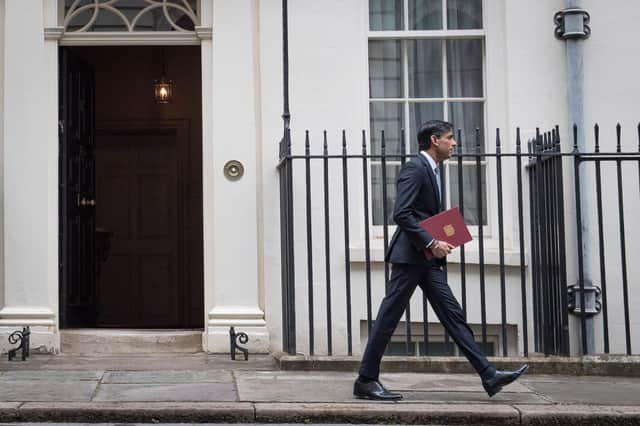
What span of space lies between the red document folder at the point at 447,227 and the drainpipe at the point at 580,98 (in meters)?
2.65

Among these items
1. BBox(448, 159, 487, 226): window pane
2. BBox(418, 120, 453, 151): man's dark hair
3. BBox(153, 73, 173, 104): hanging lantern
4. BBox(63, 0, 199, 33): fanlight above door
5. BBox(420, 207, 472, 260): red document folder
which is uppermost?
BBox(63, 0, 199, 33): fanlight above door

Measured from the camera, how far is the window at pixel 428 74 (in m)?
9.91

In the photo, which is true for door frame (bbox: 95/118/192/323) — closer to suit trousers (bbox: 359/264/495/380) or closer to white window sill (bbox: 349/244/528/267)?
white window sill (bbox: 349/244/528/267)

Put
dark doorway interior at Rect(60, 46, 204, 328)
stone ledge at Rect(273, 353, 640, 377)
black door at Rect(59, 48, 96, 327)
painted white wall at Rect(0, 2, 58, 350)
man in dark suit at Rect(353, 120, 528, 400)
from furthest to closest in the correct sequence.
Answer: dark doorway interior at Rect(60, 46, 204, 328) → black door at Rect(59, 48, 96, 327) → painted white wall at Rect(0, 2, 58, 350) → stone ledge at Rect(273, 353, 640, 377) → man in dark suit at Rect(353, 120, 528, 400)

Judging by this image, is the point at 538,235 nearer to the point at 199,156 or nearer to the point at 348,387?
the point at 348,387

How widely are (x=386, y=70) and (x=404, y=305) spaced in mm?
3316

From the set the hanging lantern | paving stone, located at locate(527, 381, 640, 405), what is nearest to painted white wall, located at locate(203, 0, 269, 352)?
paving stone, located at locate(527, 381, 640, 405)

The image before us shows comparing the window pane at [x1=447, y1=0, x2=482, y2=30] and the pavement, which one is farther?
the window pane at [x1=447, y1=0, x2=482, y2=30]

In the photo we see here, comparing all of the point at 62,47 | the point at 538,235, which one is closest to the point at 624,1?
the point at 538,235

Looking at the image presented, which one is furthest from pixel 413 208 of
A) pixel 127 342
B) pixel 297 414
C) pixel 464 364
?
pixel 127 342

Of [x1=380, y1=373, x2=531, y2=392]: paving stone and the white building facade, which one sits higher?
the white building facade

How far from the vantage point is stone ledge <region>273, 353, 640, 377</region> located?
336 inches

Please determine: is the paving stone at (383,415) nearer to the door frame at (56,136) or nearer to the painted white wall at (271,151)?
the painted white wall at (271,151)

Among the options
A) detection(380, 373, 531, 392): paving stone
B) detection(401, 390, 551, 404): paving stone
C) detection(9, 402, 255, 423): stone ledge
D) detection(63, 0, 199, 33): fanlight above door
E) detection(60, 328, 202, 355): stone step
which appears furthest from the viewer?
detection(63, 0, 199, 33): fanlight above door
